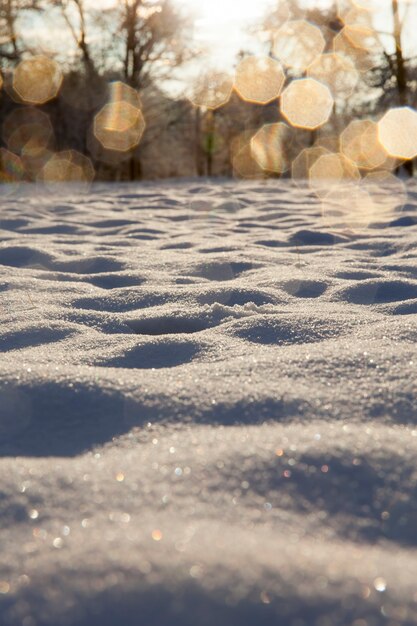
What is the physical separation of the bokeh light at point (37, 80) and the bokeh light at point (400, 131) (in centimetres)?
794

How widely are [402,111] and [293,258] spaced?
11.9 m

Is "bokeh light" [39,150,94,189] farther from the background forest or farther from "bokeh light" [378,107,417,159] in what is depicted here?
"bokeh light" [378,107,417,159]

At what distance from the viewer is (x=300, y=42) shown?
16203 mm

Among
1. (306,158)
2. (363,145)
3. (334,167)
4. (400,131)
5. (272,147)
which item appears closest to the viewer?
(400,131)

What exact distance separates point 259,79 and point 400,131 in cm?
468

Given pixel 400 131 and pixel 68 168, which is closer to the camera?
pixel 68 168

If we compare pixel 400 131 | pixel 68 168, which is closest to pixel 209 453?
pixel 68 168

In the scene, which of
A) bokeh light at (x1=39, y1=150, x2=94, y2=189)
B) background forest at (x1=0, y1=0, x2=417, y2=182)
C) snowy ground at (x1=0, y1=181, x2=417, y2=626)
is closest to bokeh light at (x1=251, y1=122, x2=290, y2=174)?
background forest at (x1=0, y1=0, x2=417, y2=182)

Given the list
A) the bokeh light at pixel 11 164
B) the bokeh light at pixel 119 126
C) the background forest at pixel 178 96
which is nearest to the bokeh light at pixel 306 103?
the background forest at pixel 178 96

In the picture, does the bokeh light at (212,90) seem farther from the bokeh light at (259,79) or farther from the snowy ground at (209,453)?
the snowy ground at (209,453)

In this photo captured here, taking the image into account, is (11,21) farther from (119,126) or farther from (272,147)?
(272,147)

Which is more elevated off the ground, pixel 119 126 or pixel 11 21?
pixel 11 21

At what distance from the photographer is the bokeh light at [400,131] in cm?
1338

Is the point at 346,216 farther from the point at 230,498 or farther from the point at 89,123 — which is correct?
the point at 89,123
